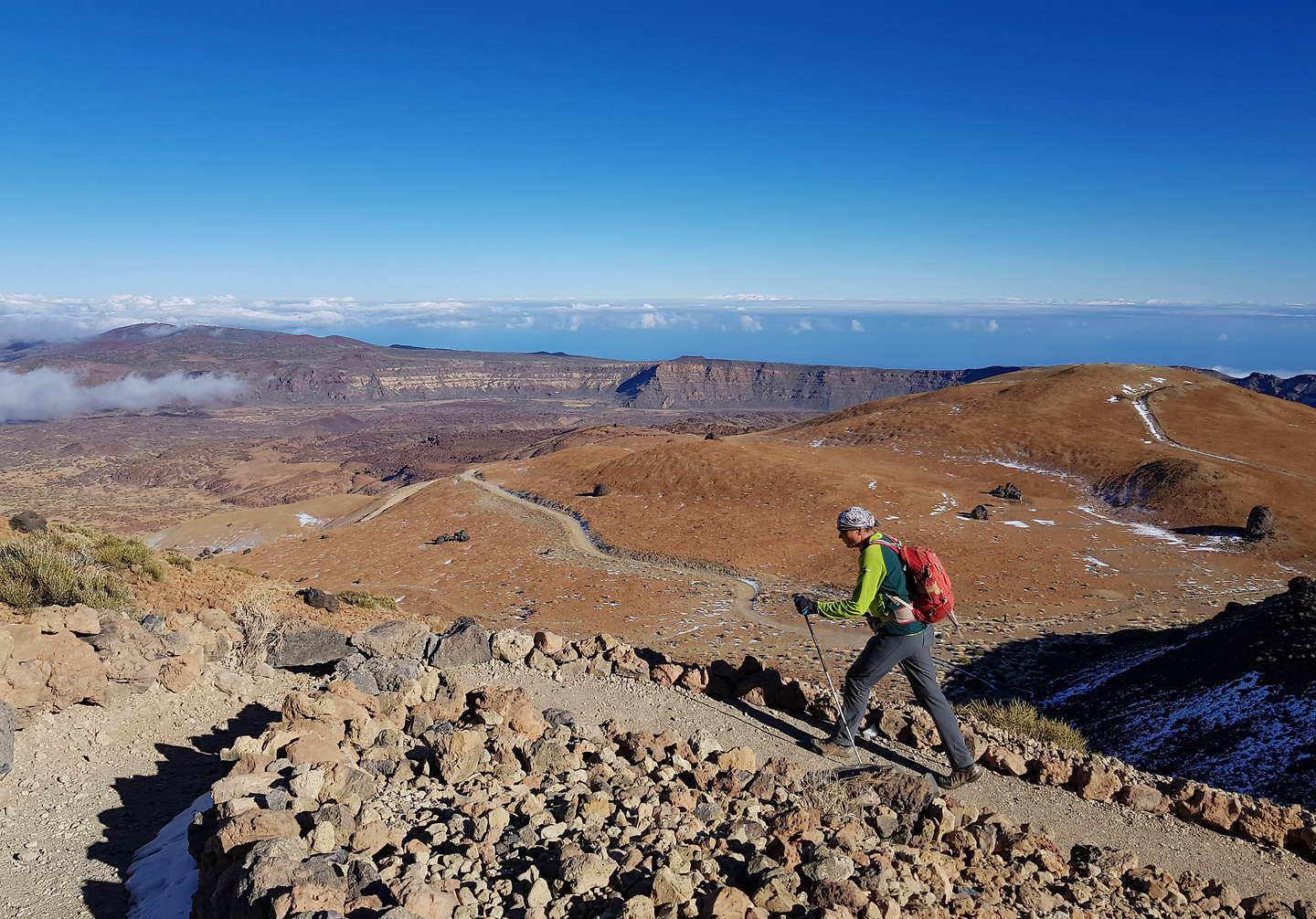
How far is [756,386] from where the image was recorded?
145125mm

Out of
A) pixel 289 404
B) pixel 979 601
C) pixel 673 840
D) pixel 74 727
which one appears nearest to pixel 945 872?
pixel 673 840

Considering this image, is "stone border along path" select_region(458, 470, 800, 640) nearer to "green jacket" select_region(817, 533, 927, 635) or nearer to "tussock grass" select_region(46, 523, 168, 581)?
"green jacket" select_region(817, 533, 927, 635)

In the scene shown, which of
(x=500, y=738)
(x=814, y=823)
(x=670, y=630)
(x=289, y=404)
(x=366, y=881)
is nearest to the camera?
(x=366, y=881)

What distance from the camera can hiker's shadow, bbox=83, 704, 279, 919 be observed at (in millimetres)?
4023

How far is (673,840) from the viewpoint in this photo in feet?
11.9

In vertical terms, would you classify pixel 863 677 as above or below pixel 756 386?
above

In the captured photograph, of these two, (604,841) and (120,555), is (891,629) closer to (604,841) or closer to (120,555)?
(604,841)

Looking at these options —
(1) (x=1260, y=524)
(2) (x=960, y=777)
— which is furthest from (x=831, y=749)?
(1) (x=1260, y=524)

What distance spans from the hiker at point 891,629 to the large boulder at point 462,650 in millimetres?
4271

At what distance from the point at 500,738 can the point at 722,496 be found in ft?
72.1

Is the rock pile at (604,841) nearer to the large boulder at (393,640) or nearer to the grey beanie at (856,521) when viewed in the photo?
the grey beanie at (856,521)

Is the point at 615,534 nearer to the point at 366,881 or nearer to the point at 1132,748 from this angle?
the point at 1132,748

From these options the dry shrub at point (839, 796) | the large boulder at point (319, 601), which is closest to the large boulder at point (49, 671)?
the large boulder at point (319, 601)

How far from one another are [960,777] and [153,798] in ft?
19.9
